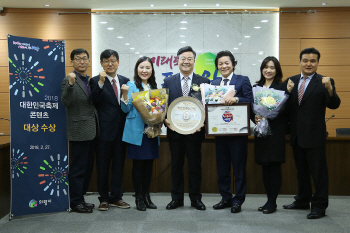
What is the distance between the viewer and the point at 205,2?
6.13 metres

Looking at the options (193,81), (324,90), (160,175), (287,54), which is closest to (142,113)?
(193,81)

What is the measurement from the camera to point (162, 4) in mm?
6266

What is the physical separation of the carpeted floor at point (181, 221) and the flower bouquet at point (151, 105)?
843mm

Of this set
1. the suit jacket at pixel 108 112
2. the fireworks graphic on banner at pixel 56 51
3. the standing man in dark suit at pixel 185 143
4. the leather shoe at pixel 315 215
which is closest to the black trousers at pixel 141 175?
the standing man in dark suit at pixel 185 143

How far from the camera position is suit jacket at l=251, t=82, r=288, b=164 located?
113 inches

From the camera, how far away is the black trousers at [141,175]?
307cm

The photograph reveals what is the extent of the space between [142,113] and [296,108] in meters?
1.56

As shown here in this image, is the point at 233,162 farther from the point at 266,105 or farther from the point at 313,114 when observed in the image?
the point at 313,114

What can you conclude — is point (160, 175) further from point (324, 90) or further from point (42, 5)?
point (42, 5)

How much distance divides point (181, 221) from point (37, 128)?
1.69m

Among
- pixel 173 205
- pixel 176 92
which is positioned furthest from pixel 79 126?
pixel 173 205

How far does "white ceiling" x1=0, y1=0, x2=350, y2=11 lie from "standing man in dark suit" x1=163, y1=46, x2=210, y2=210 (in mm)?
3557

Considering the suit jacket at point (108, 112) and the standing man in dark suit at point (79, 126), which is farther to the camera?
the suit jacket at point (108, 112)

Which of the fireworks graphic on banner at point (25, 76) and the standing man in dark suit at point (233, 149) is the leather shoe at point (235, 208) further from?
the fireworks graphic on banner at point (25, 76)
